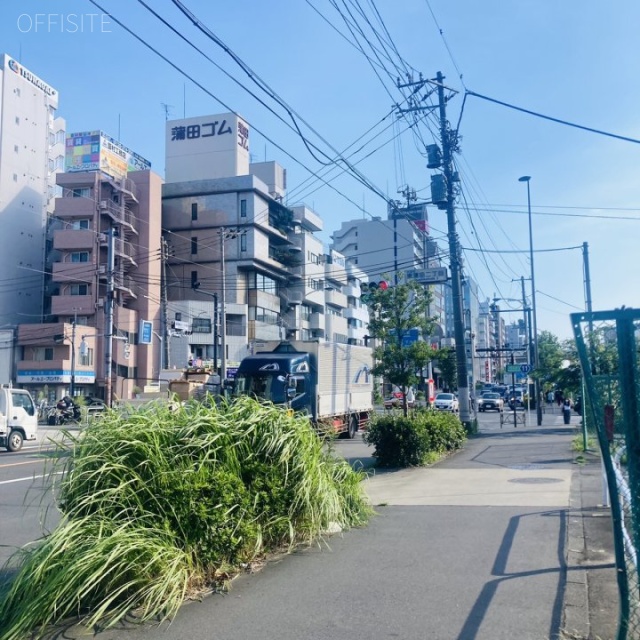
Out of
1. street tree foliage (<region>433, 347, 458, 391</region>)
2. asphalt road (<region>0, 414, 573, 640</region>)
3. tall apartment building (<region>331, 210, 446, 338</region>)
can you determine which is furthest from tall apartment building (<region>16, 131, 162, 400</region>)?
asphalt road (<region>0, 414, 573, 640</region>)

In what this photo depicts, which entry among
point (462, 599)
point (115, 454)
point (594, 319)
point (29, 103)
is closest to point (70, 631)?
point (115, 454)

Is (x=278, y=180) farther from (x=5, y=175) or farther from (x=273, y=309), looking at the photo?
(x=5, y=175)

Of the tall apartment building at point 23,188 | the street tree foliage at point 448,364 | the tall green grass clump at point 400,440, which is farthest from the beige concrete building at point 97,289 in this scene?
the tall green grass clump at point 400,440

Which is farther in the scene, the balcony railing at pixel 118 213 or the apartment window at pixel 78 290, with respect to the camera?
the apartment window at pixel 78 290

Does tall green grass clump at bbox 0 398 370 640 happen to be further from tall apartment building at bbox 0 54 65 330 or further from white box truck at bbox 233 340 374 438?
tall apartment building at bbox 0 54 65 330

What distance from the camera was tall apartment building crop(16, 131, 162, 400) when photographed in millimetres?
52719

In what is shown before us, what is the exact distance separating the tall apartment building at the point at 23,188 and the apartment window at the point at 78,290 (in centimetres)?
493

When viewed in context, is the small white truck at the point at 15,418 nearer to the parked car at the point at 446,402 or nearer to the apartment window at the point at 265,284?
the parked car at the point at 446,402

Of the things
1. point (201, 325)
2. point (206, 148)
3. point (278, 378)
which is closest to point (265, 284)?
point (201, 325)

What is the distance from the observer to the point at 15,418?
23.2 meters

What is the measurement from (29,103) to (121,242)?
19703 millimetres

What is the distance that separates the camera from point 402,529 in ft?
26.9

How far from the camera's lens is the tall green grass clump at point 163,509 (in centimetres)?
515

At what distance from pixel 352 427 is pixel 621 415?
75.3 feet
